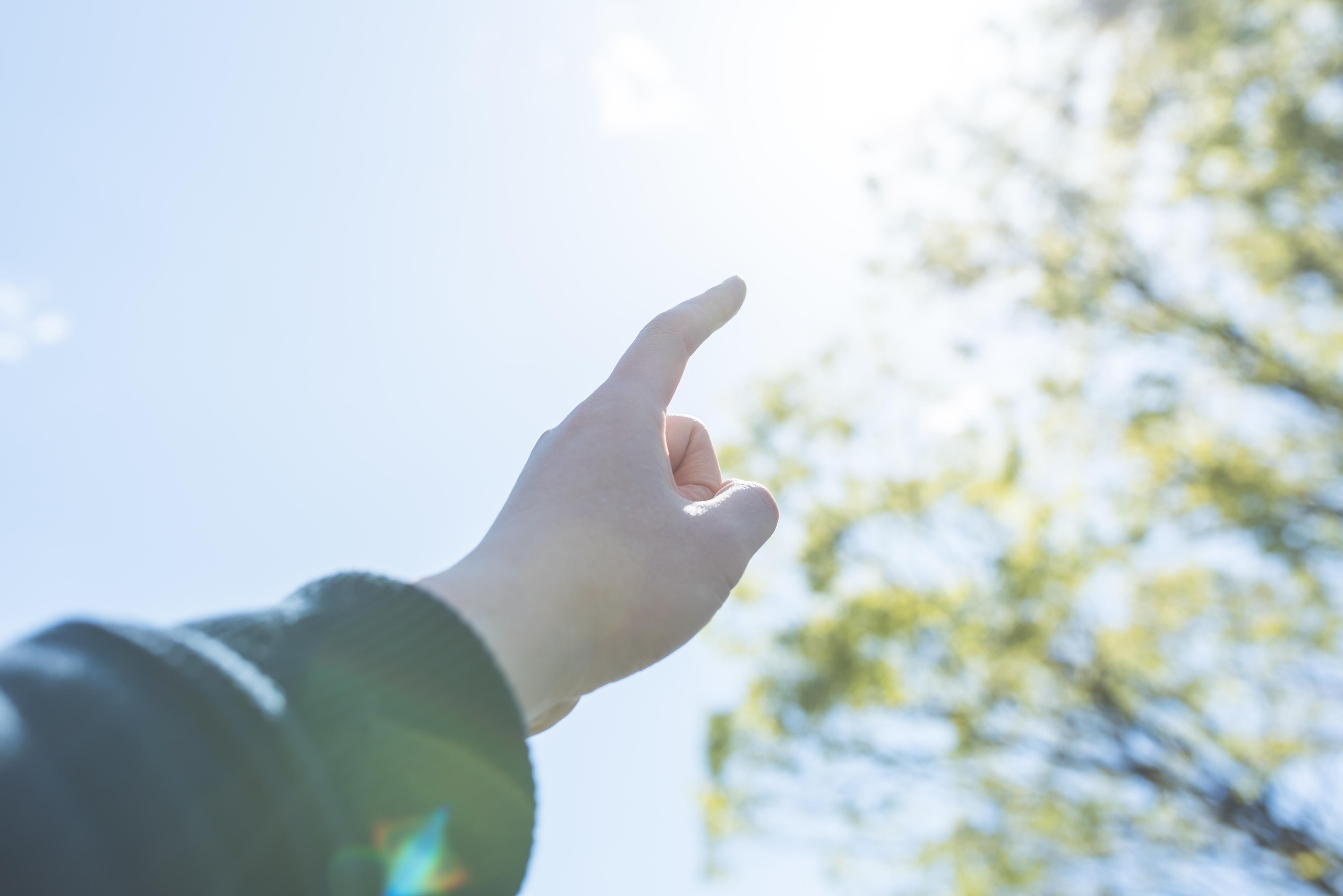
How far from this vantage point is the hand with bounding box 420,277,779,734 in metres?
1.40

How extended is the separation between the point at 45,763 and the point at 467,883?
0.54 metres

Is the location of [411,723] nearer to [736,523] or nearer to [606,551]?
[606,551]

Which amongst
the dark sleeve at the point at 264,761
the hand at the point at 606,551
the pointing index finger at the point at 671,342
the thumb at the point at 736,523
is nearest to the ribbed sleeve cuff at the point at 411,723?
the dark sleeve at the point at 264,761

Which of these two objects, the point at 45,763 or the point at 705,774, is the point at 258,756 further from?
the point at 705,774

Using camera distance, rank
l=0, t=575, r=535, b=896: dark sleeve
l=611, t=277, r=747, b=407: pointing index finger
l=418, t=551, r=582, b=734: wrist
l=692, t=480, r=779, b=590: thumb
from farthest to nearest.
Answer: l=611, t=277, r=747, b=407: pointing index finger
l=692, t=480, r=779, b=590: thumb
l=418, t=551, r=582, b=734: wrist
l=0, t=575, r=535, b=896: dark sleeve

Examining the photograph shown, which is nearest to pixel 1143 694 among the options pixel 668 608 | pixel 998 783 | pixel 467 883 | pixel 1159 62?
pixel 998 783

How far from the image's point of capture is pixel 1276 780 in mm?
7633

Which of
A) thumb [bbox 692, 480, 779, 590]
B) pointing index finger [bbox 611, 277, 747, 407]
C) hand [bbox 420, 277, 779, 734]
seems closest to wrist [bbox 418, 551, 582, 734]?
hand [bbox 420, 277, 779, 734]

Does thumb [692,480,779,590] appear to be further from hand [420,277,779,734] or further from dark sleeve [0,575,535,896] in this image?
dark sleeve [0,575,535,896]

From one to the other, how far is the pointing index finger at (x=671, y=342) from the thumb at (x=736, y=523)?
307mm

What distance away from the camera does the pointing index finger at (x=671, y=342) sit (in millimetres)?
1924

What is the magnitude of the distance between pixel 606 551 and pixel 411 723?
638 mm

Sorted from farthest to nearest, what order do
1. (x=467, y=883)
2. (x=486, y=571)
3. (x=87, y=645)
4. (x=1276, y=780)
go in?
(x=1276, y=780)
(x=486, y=571)
(x=467, y=883)
(x=87, y=645)

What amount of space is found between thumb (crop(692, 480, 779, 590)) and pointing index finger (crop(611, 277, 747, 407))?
0.31 m
